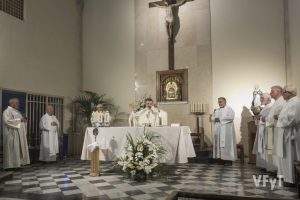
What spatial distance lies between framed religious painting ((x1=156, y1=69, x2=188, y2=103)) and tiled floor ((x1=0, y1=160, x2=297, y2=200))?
2841mm

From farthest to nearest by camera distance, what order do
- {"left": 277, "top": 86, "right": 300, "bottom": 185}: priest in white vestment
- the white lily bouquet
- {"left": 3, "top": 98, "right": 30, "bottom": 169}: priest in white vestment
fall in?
{"left": 3, "top": 98, "right": 30, "bottom": 169}: priest in white vestment, the white lily bouquet, {"left": 277, "top": 86, "right": 300, "bottom": 185}: priest in white vestment

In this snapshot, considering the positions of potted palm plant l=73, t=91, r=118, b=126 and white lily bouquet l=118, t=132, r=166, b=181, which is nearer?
white lily bouquet l=118, t=132, r=166, b=181

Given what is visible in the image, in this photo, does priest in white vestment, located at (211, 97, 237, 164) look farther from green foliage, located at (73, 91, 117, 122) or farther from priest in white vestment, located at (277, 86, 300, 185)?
green foliage, located at (73, 91, 117, 122)

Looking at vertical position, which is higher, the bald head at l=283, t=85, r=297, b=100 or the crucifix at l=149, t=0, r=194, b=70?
the crucifix at l=149, t=0, r=194, b=70

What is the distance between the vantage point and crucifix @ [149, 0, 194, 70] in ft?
32.9

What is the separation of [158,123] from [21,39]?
4552 millimetres

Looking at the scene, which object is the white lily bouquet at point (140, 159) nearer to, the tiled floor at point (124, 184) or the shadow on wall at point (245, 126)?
the tiled floor at point (124, 184)

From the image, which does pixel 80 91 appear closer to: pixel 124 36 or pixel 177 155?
pixel 124 36

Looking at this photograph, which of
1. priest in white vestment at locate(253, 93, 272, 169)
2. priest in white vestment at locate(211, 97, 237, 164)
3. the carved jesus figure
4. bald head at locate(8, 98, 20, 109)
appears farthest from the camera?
the carved jesus figure

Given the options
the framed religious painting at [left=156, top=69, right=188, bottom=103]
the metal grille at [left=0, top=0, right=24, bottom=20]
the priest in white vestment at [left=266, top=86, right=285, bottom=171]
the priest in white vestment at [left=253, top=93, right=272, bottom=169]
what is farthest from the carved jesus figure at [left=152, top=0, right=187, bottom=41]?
the priest in white vestment at [left=266, top=86, right=285, bottom=171]

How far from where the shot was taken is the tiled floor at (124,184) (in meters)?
4.93

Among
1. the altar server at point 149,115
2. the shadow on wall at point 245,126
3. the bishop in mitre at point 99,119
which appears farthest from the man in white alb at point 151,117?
the shadow on wall at point 245,126

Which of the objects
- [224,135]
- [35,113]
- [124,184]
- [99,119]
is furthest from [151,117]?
[35,113]

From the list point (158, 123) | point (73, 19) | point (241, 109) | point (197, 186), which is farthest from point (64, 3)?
point (197, 186)
